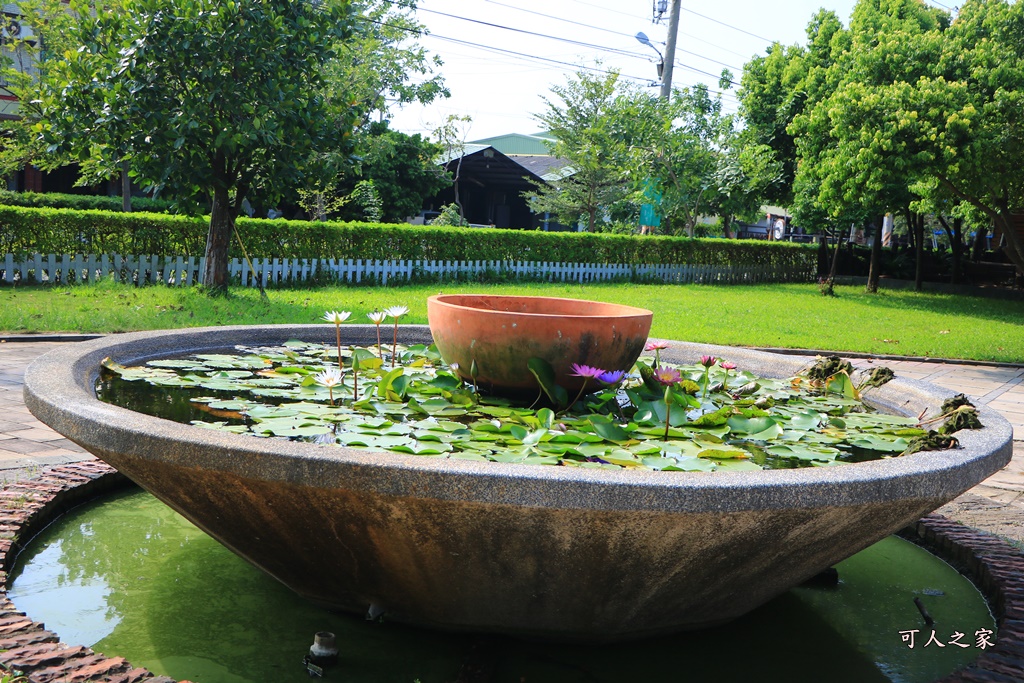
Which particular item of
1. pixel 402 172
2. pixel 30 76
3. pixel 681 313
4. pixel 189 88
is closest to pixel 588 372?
pixel 189 88

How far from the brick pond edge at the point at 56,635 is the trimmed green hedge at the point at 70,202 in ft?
46.3

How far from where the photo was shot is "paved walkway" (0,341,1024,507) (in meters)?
4.28

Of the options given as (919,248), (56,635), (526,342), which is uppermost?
(919,248)

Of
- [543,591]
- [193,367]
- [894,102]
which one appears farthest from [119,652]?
[894,102]

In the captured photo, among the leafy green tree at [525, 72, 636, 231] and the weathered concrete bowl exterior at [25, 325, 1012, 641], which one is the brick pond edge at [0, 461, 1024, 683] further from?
the leafy green tree at [525, 72, 636, 231]

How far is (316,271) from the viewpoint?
51.6 ft

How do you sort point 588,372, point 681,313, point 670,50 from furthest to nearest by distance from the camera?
point 670,50 < point 681,313 < point 588,372

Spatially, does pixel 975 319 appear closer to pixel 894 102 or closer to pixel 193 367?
pixel 894 102

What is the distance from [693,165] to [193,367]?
2328cm

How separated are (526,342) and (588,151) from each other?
25.1 m

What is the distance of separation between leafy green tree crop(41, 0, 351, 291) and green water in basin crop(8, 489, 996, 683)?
7906 millimetres

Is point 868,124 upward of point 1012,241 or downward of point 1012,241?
upward

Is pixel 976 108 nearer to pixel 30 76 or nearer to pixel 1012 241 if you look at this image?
pixel 1012 241

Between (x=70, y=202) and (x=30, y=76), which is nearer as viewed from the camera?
(x=30, y=76)
